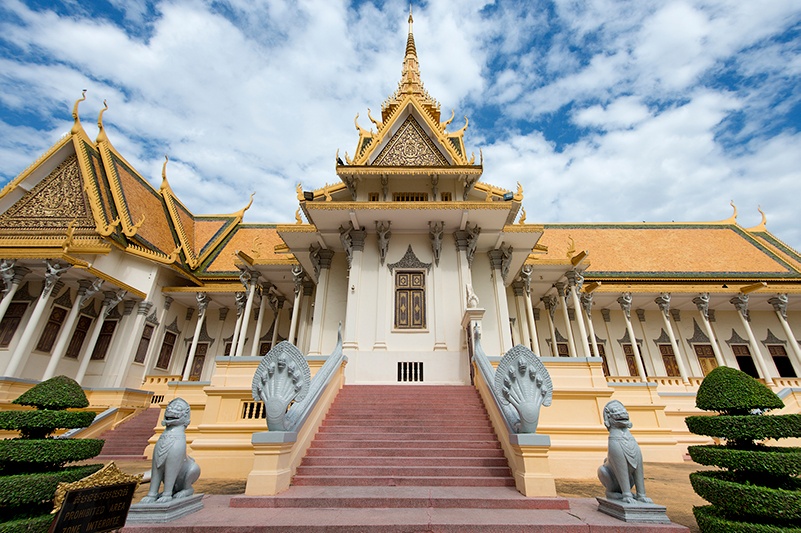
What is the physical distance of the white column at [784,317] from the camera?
14578 mm

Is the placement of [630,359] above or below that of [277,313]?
below

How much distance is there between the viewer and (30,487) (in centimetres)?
308

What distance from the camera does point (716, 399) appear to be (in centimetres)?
378

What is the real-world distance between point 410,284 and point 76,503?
877 centimetres

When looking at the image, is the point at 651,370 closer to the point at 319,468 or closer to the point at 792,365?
the point at 792,365

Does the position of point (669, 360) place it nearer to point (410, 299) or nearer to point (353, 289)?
point (410, 299)

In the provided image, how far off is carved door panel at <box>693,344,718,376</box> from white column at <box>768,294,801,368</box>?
258 cm

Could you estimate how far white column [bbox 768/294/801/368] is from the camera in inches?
574

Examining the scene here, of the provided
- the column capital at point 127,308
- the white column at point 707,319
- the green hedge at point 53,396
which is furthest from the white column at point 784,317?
the column capital at point 127,308

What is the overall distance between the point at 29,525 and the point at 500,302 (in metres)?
10.8

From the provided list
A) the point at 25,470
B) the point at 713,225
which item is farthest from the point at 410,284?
the point at 713,225

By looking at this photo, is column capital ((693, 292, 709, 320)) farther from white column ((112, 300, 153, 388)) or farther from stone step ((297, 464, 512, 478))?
white column ((112, 300, 153, 388))

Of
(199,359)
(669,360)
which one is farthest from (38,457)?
(669,360)

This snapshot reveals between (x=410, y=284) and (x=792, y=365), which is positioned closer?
(x=410, y=284)
